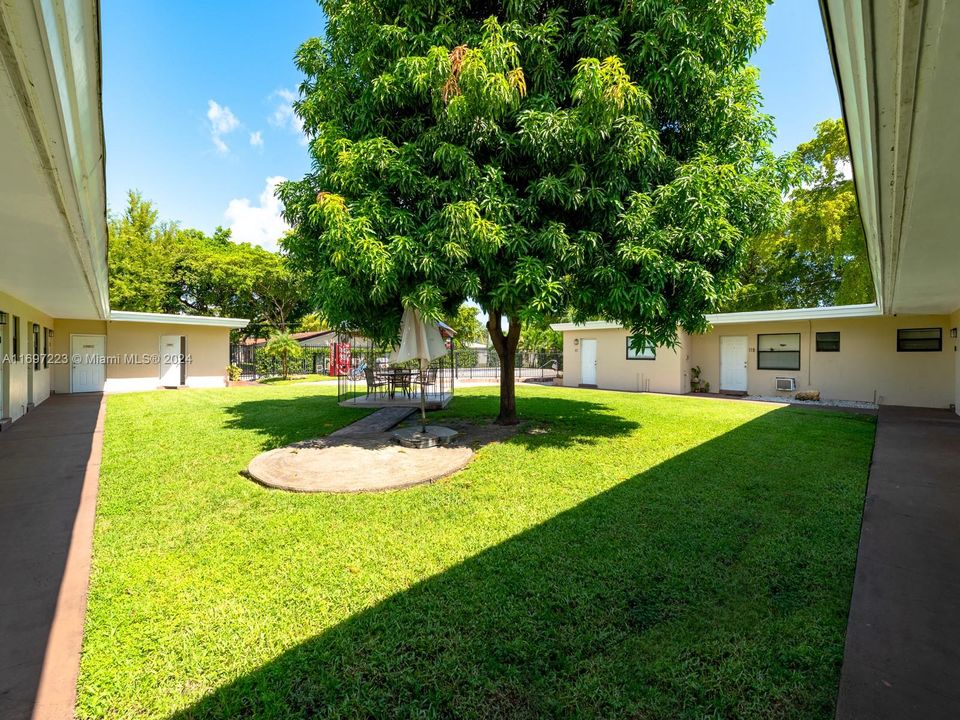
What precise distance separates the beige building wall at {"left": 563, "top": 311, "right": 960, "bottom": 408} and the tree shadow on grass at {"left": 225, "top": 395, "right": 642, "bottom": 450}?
14.5ft

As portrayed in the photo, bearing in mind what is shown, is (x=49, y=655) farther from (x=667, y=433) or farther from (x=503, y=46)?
(x=667, y=433)

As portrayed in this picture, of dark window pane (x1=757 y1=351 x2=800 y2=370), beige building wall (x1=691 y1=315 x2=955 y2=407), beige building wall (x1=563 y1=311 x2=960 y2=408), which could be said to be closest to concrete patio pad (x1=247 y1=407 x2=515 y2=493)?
beige building wall (x1=563 y1=311 x2=960 y2=408)

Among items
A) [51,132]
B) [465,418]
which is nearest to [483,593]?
[51,132]

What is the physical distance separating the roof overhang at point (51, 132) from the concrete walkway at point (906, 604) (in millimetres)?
4586

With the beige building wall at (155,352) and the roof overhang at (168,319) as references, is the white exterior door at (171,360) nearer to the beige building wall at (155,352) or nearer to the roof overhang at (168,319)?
the beige building wall at (155,352)

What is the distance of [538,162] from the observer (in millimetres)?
6277

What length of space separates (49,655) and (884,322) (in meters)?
17.7

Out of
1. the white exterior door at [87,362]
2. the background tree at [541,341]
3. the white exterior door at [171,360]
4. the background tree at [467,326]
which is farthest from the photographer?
the background tree at [541,341]

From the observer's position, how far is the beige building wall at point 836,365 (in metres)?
12.0

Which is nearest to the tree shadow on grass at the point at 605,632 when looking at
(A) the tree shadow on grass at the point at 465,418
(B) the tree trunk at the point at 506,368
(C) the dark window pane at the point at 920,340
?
(A) the tree shadow on grass at the point at 465,418

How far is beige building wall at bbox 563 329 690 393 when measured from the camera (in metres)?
15.4

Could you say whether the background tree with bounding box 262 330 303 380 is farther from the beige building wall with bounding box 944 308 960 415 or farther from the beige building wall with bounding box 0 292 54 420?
the beige building wall with bounding box 944 308 960 415

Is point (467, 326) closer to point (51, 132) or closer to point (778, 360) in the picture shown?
point (778, 360)

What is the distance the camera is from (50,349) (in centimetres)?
1434
